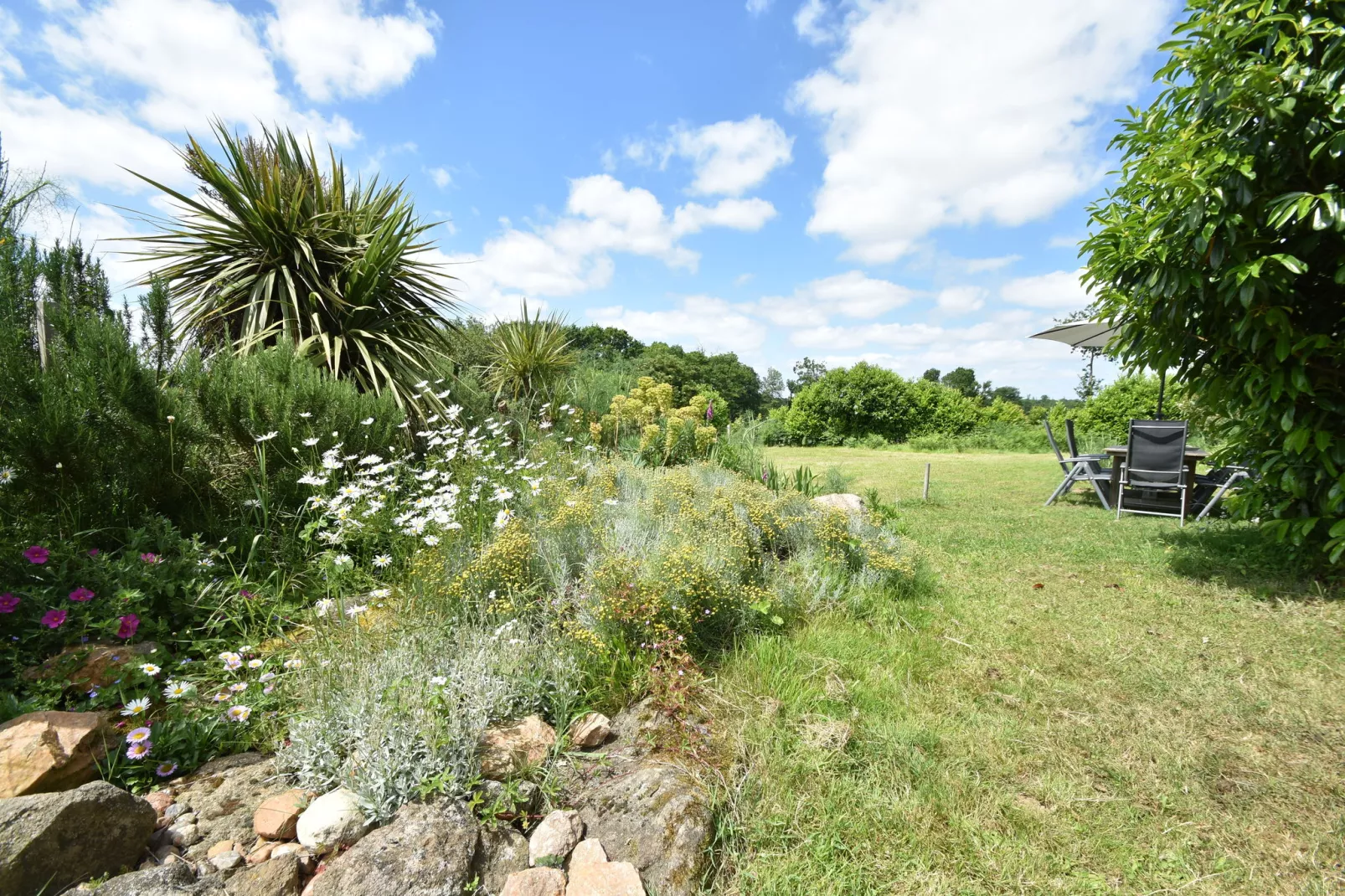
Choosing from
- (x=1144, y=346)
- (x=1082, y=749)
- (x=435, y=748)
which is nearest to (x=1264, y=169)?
(x=1144, y=346)

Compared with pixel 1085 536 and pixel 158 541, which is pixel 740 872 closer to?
pixel 158 541

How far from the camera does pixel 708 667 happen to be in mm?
2658

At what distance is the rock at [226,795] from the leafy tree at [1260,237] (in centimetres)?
522

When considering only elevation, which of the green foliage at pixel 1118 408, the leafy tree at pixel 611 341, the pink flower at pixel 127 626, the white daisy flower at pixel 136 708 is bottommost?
the white daisy flower at pixel 136 708

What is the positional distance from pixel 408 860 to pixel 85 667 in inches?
62.1

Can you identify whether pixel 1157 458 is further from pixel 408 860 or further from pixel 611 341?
pixel 611 341

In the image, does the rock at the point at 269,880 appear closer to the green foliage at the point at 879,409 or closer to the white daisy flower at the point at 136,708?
the white daisy flower at the point at 136,708

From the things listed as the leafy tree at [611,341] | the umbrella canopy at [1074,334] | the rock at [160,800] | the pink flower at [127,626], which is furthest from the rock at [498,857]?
the leafy tree at [611,341]

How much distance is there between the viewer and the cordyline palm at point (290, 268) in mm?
5148

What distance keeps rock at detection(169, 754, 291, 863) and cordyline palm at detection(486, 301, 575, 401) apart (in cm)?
615

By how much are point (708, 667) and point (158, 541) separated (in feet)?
8.65

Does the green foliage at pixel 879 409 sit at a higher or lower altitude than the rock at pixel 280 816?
higher

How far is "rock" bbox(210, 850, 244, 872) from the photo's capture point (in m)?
1.55

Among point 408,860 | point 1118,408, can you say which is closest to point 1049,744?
point 408,860
